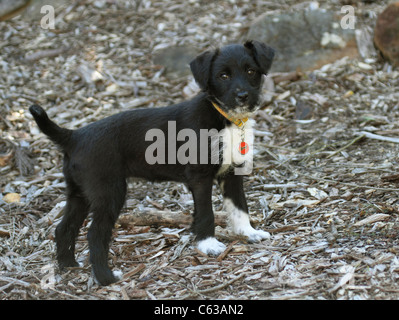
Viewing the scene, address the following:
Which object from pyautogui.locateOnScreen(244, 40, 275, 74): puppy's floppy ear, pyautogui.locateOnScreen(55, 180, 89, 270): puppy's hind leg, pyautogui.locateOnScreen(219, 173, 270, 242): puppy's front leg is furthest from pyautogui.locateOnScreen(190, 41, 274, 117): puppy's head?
pyautogui.locateOnScreen(55, 180, 89, 270): puppy's hind leg

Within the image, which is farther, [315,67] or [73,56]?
[73,56]

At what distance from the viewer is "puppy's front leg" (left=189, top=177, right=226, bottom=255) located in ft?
14.9

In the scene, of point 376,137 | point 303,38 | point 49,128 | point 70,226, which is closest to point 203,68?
point 49,128

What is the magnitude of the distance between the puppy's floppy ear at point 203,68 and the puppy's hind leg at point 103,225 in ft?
4.03

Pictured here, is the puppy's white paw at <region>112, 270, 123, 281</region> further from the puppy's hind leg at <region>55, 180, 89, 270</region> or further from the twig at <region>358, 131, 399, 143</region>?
the twig at <region>358, 131, 399, 143</region>

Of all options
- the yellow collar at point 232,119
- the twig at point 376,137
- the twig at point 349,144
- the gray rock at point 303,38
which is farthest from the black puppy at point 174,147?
the gray rock at point 303,38

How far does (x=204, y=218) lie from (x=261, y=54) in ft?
5.48

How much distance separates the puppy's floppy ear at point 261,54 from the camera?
15.3 feet

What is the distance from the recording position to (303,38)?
872 centimetres

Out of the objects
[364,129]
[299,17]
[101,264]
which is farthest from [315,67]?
[101,264]
